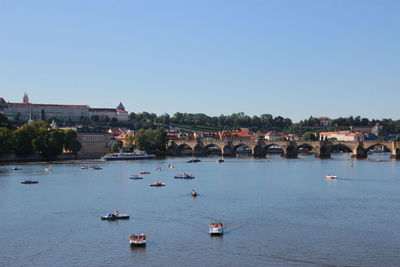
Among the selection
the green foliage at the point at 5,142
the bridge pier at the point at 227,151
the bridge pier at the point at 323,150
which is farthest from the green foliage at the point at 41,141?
the bridge pier at the point at 323,150

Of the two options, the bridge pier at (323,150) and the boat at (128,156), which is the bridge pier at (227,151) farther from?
the bridge pier at (323,150)

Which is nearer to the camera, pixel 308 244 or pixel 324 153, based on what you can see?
pixel 308 244

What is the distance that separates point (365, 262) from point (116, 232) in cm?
1336

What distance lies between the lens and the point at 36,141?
9869 centimetres

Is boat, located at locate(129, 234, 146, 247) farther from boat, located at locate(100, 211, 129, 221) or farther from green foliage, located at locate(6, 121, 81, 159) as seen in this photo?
green foliage, located at locate(6, 121, 81, 159)

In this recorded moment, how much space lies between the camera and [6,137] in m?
93.6

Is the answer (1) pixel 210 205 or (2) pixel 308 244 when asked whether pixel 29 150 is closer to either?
(1) pixel 210 205

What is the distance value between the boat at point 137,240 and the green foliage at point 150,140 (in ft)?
323

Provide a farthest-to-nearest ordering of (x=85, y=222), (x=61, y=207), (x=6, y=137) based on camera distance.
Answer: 1. (x=6, y=137)
2. (x=61, y=207)
3. (x=85, y=222)

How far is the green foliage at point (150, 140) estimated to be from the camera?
131 meters

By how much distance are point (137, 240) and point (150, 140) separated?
99.5 m

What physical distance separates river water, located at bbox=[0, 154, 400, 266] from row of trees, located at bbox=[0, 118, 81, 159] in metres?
30.5

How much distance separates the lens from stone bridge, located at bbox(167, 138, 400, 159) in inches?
4557

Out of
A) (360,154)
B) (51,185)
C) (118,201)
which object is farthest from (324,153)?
(118,201)
